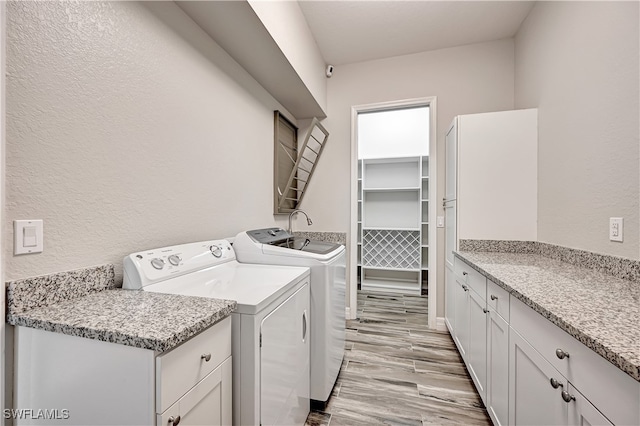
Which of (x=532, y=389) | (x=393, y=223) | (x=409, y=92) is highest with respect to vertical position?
(x=409, y=92)

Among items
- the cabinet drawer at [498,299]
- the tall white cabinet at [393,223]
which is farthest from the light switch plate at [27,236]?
the tall white cabinet at [393,223]

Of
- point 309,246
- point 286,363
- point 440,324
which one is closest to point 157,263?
point 286,363

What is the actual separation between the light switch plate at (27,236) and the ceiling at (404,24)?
2.20 metres

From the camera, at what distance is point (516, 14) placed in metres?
2.21

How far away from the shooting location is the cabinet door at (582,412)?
672mm

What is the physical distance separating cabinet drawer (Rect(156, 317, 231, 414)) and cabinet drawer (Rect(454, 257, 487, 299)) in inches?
54.3

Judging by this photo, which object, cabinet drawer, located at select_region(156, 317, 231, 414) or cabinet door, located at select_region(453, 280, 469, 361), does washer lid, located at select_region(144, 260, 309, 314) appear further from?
cabinet door, located at select_region(453, 280, 469, 361)

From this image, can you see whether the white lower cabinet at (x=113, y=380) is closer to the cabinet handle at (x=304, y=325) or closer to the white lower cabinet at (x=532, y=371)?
the cabinet handle at (x=304, y=325)

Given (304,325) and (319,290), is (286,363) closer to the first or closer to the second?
(304,325)

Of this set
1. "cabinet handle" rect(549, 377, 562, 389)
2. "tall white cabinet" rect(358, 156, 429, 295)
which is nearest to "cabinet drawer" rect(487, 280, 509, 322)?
"cabinet handle" rect(549, 377, 562, 389)

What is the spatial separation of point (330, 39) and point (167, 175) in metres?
2.04

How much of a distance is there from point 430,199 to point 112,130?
2503 mm

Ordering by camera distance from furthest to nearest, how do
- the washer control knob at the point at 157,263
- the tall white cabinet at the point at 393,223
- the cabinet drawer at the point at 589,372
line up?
the tall white cabinet at the point at 393,223
the washer control knob at the point at 157,263
the cabinet drawer at the point at 589,372

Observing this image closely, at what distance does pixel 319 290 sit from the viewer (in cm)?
153
